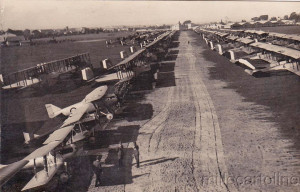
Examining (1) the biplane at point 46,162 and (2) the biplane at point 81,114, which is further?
(2) the biplane at point 81,114

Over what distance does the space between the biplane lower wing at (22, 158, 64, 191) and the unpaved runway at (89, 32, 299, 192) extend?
154 centimetres

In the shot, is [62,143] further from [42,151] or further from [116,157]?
[116,157]

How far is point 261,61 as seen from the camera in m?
32.1

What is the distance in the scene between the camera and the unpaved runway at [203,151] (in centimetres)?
871

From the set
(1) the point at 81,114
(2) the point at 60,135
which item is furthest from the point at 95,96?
(2) the point at 60,135

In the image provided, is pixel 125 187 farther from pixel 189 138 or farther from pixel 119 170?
pixel 189 138

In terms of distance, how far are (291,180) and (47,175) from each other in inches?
315

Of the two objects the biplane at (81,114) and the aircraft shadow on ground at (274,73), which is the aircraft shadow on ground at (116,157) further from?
the aircraft shadow on ground at (274,73)

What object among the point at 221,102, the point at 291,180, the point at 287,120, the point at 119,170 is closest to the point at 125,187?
the point at 119,170

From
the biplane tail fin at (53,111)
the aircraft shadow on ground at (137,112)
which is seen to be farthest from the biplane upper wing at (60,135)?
the biplane tail fin at (53,111)

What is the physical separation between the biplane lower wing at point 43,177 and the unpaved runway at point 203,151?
5.06 ft

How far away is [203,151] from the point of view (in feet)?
35.3

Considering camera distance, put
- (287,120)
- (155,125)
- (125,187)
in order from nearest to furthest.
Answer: (125,187) → (287,120) → (155,125)

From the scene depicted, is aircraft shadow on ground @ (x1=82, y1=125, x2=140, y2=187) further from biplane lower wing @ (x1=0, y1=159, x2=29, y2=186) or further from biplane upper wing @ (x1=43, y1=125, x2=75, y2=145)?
biplane lower wing @ (x1=0, y1=159, x2=29, y2=186)
